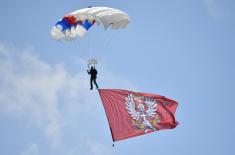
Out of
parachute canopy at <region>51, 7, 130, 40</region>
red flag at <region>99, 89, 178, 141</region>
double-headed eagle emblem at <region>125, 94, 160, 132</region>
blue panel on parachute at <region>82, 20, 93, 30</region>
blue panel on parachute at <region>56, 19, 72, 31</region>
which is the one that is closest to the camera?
red flag at <region>99, 89, 178, 141</region>

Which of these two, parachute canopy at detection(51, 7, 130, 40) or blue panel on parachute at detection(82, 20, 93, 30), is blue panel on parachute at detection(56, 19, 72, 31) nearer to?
parachute canopy at detection(51, 7, 130, 40)

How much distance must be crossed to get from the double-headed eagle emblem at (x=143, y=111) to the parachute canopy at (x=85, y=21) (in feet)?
14.2

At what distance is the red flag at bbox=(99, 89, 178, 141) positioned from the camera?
42.3 meters

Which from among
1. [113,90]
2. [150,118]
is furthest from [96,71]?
[150,118]

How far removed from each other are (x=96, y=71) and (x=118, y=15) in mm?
3469

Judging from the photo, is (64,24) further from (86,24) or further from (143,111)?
(143,111)

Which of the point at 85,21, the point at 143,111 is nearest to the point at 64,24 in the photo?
the point at 85,21

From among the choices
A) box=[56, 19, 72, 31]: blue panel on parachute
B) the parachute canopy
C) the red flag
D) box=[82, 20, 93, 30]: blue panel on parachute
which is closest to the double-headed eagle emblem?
the red flag

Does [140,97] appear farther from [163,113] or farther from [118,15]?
[118,15]

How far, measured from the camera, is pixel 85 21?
44344 mm

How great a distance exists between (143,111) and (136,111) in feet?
1.32

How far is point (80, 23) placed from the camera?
44.1 meters

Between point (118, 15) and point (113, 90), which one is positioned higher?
point (118, 15)

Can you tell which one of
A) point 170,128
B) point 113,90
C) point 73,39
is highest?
point 73,39
